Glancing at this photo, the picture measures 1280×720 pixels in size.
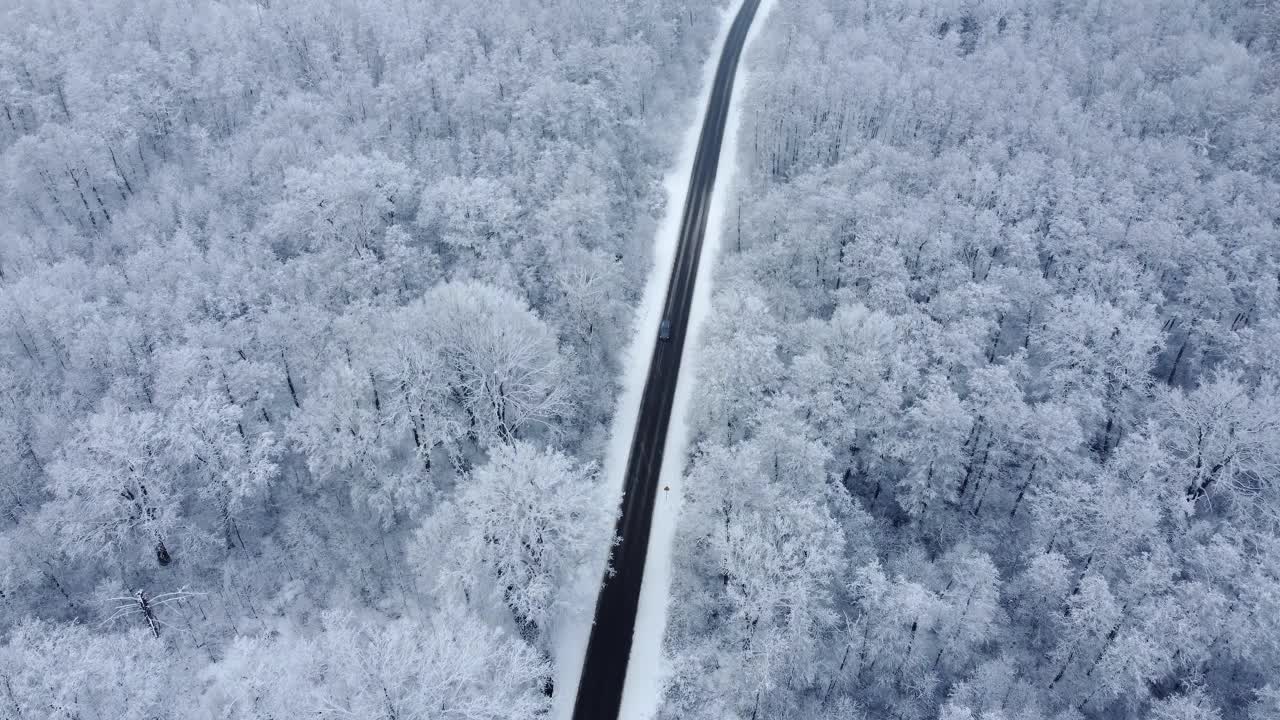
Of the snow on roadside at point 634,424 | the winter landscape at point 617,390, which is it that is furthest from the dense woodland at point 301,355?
the snow on roadside at point 634,424

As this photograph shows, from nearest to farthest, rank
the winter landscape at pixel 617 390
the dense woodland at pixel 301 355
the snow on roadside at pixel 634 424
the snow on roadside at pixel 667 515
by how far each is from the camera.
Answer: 1. the dense woodland at pixel 301 355
2. the winter landscape at pixel 617 390
3. the snow on roadside at pixel 667 515
4. the snow on roadside at pixel 634 424

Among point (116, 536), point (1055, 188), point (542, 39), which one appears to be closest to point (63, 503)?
point (116, 536)

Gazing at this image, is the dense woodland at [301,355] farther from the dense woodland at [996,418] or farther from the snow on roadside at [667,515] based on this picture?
the dense woodland at [996,418]

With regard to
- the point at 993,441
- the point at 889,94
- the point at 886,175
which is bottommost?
the point at 993,441

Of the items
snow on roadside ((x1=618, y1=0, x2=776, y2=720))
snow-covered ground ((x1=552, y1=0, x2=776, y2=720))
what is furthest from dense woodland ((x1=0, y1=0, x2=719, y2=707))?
snow on roadside ((x1=618, y1=0, x2=776, y2=720))

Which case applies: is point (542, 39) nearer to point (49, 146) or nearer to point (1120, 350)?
point (49, 146)

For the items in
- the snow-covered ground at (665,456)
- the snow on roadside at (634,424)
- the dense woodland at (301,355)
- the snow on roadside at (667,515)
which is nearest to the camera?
the dense woodland at (301,355)

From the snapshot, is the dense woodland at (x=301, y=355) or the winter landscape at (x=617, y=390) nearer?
the dense woodland at (x=301, y=355)
